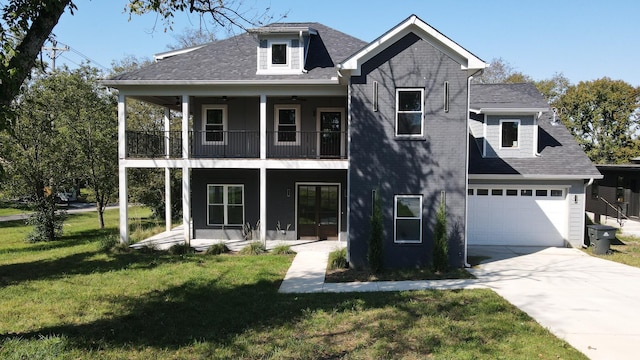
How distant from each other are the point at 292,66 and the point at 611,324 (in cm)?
1123

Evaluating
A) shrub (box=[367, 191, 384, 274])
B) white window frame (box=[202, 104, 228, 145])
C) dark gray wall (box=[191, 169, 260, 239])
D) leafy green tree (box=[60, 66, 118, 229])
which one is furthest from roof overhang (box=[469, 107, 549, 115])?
leafy green tree (box=[60, 66, 118, 229])

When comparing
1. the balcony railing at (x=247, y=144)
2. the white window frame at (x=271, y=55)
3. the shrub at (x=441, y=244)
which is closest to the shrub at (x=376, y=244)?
the shrub at (x=441, y=244)

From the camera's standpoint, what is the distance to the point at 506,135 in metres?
14.8

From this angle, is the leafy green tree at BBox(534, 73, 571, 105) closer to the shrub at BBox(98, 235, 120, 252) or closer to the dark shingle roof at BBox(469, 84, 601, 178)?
A: the dark shingle roof at BBox(469, 84, 601, 178)

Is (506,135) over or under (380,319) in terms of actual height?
over

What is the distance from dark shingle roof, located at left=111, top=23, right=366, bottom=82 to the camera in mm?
13719

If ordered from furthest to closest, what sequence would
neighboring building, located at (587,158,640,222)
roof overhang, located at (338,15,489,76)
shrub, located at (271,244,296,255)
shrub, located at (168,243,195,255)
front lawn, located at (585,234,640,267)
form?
neighboring building, located at (587,158,640,222)
shrub, located at (168,243,195,255)
shrub, located at (271,244,296,255)
front lawn, located at (585,234,640,267)
roof overhang, located at (338,15,489,76)

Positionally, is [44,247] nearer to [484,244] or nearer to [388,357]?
[388,357]

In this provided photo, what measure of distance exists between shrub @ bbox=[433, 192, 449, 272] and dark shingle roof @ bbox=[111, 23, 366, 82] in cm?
573

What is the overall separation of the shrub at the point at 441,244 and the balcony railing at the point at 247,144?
4.68 meters

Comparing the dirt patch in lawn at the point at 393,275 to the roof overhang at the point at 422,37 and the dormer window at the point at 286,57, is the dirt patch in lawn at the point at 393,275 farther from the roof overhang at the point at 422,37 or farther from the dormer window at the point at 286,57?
the dormer window at the point at 286,57

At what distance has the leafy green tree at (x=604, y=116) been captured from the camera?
109ft

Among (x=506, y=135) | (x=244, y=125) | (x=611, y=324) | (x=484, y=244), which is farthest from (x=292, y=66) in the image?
(x=611, y=324)

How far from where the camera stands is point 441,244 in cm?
1090
